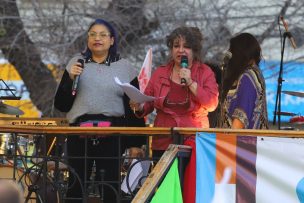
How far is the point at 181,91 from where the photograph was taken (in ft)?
→ 22.9

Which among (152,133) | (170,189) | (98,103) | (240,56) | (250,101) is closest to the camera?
(170,189)

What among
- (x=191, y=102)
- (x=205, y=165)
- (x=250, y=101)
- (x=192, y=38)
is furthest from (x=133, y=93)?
(x=250, y=101)

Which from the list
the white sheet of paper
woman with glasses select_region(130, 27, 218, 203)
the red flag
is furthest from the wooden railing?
the red flag

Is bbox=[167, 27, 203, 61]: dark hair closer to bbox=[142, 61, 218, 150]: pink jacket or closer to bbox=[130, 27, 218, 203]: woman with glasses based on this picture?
bbox=[130, 27, 218, 203]: woman with glasses

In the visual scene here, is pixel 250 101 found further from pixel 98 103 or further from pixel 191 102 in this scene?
pixel 98 103

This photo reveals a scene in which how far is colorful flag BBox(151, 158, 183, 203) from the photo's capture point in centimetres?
611

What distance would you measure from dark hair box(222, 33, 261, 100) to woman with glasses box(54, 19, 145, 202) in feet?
2.78

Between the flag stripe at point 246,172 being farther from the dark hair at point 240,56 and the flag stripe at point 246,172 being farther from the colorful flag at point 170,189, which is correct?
the dark hair at point 240,56

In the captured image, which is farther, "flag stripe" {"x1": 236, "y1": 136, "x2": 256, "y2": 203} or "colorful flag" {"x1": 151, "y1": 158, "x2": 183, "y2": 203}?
"flag stripe" {"x1": 236, "y1": 136, "x2": 256, "y2": 203}

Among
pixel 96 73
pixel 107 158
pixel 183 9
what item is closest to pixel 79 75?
pixel 96 73

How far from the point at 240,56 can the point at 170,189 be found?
5.58ft

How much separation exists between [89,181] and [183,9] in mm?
8753

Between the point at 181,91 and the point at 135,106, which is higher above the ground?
the point at 181,91

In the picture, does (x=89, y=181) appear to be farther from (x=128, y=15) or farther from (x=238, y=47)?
(x=128, y=15)
